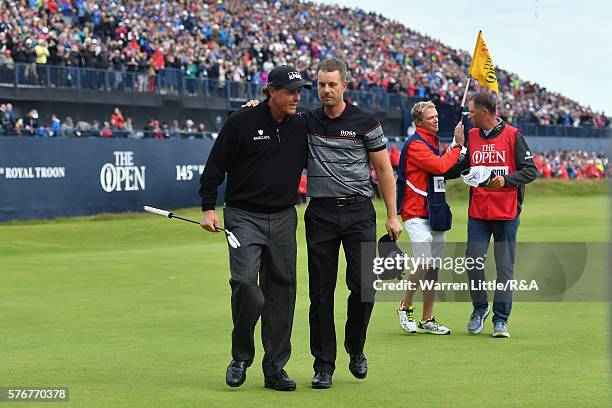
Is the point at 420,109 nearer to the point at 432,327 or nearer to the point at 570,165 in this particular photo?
the point at 432,327

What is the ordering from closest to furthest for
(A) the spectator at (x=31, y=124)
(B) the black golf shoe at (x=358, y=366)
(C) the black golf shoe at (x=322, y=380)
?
1. (C) the black golf shoe at (x=322, y=380)
2. (B) the black golf shoe at (x=358, y=366)
3. (A) the spectator at (x=31, y=124)

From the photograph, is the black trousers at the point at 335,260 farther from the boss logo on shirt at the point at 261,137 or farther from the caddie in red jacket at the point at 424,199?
the caddie in red jacket at the point at 424,199

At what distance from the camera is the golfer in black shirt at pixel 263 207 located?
8.40m

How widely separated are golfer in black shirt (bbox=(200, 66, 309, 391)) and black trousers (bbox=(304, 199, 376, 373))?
23 centimetres

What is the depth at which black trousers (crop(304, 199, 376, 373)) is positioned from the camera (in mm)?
8797

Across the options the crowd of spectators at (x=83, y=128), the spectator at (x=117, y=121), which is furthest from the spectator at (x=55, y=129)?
the spectator at (x=117, y=121)

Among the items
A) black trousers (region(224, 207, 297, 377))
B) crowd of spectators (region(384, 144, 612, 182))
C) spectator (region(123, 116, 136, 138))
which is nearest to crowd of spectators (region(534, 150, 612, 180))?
crowd of spectators (region(384, 144, 612, 182))

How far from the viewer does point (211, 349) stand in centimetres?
1034

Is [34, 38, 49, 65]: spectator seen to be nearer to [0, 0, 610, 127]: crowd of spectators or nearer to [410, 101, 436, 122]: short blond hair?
[0, 0, 610, 127]: crowd of spectators

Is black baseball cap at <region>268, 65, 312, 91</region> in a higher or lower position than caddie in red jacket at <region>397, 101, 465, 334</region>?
higher

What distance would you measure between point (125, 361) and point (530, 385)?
10.7 ft

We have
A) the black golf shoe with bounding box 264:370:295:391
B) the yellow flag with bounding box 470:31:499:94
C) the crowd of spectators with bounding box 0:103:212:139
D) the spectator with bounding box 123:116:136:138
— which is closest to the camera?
the black golf shoe with bounding box 264:370:295:391

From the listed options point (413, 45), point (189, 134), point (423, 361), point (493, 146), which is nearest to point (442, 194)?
point (493, 146)

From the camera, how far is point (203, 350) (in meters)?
10.3
